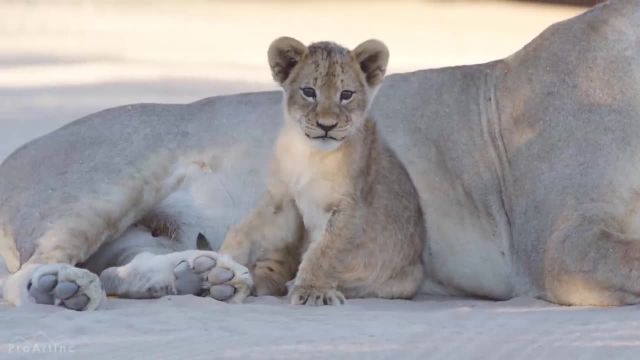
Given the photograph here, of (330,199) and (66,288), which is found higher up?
(330,199)

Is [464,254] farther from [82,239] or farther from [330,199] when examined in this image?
[82,239]

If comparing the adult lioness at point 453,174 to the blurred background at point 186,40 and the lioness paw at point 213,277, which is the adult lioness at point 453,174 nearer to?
the lioness paw at point 213,277

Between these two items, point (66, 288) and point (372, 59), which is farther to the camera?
point (372, 59)

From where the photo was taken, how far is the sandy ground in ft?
17.4

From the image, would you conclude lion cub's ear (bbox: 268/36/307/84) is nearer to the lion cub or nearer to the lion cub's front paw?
the lion cub

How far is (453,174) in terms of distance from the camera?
6902 millimetres

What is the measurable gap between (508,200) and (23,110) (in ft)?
16.2

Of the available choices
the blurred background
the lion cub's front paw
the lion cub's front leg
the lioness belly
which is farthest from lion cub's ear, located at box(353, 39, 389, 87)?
the blurred background

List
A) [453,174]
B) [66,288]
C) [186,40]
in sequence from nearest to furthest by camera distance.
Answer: [66,288] < [453,174] < [186,40]

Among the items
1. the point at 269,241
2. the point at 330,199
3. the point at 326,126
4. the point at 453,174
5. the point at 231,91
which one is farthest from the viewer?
the point at 231,91

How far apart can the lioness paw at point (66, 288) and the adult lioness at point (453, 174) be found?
0.31ft

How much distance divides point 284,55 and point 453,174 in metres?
0.92

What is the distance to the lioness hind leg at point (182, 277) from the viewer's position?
20.3ft

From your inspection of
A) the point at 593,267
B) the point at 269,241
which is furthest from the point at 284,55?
the point at 593,267
